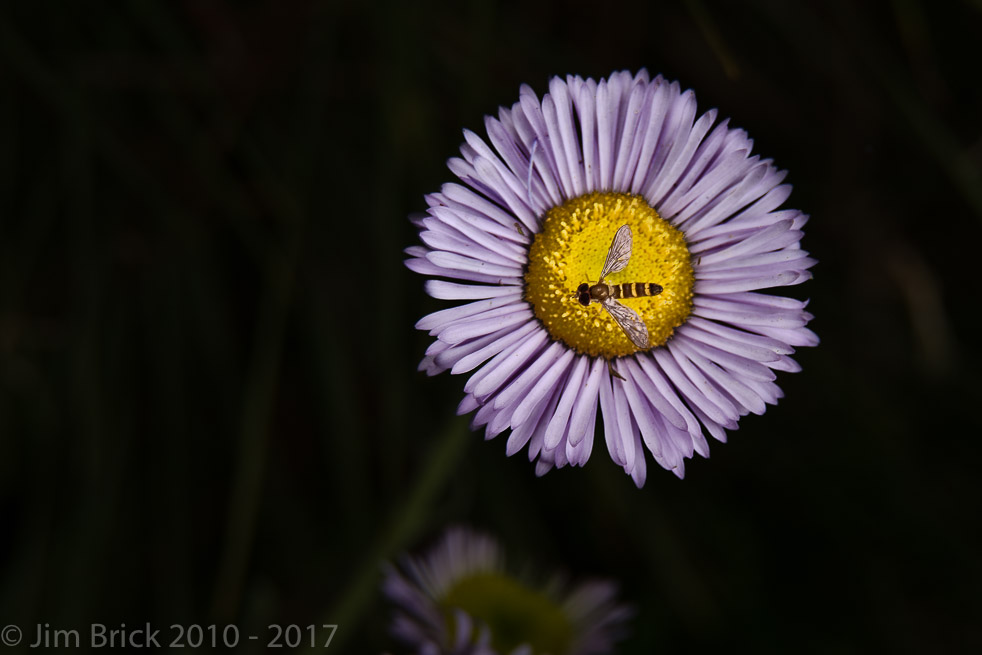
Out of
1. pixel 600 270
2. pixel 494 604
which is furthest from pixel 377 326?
pixel 600 270

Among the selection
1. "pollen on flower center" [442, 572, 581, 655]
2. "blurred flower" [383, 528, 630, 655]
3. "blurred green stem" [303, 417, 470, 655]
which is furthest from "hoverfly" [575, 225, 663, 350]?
"pollen on flower center" [442, 572, 581, 655]

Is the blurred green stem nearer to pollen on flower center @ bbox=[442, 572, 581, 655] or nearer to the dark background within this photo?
pollen on flower center @ bbox=[442, 572, 581, 655]

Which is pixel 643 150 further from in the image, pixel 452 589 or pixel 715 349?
pixel 452 589

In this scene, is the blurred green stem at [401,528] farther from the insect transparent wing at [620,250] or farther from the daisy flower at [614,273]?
the insect transparent wing at [620,250]

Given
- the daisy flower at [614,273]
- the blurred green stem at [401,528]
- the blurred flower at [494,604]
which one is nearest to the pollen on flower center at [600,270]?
the daisy flower at [614,273]

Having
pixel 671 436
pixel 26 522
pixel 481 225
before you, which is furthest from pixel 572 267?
pixel 26 522

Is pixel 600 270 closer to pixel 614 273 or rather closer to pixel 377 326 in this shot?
pixel 614 273
